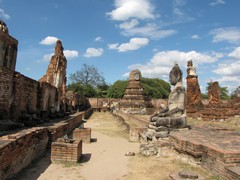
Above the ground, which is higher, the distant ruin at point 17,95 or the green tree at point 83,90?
the green tree at point 83,90

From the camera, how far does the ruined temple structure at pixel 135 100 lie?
77.4 ft

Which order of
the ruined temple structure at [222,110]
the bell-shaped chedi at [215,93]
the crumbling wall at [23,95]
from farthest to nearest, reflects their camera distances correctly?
the bell-shaped chedi at [215,93], the ruined temple structure at [222,110], the crumbling wall at [23,95]

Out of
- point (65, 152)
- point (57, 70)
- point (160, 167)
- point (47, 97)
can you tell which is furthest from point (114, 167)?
point (57, 70)

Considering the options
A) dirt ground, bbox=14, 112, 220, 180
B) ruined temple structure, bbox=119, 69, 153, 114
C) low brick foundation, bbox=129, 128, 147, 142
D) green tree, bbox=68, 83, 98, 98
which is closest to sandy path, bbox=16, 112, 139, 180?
dirt ground, bbox=14, 112, 220, 180

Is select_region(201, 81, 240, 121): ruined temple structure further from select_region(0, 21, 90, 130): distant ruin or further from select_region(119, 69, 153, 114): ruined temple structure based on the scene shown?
select_region(0, 21, 90, 130): distant ruin

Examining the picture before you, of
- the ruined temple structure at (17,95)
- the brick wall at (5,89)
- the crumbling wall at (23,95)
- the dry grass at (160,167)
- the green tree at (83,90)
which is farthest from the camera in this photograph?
the green tree at (83,90)

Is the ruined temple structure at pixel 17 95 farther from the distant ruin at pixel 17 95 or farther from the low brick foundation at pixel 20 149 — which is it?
the low brick foundation at pixel 20 149

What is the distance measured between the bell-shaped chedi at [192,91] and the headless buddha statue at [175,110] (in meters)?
9.89

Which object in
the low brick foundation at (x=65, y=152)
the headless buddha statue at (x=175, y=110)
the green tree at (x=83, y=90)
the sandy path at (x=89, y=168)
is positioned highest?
the green tree at (x=83, y=90)

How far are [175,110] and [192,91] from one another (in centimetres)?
1103

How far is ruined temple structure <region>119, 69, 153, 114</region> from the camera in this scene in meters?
23.6

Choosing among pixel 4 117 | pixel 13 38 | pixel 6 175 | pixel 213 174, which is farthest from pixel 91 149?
pixel 13 38

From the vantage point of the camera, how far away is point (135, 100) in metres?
24.0

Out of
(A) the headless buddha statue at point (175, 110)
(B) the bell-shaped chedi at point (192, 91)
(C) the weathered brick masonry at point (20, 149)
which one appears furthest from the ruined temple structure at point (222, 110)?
(C) the weathered brick masonry at point (20, 149)
